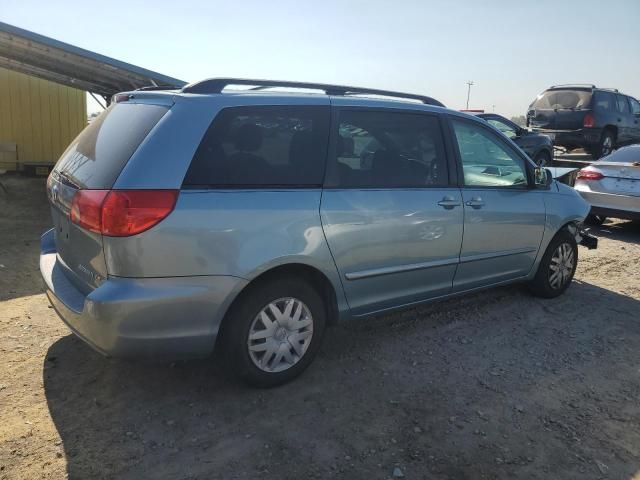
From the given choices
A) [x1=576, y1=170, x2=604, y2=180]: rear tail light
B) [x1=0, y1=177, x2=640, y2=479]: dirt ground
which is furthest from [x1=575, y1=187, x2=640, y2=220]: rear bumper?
[x1=0, y1=177, x2=640, y2=479]: dirt ground

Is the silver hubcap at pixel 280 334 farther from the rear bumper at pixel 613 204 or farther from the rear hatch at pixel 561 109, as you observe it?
the rear hatch at pixel 561 109

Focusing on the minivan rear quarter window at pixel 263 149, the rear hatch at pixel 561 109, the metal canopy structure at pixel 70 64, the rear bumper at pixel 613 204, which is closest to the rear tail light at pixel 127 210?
the minivan rear quarter window at pixel 263 149

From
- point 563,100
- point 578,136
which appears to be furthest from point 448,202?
point 563,100

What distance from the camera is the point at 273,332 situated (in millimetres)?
3205

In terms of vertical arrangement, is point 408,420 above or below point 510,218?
below

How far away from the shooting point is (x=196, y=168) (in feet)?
9.40

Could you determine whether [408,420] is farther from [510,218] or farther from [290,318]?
[510,218]

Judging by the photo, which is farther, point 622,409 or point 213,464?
point 622,409

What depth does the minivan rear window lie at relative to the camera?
2.83 meters

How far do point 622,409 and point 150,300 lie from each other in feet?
9.27

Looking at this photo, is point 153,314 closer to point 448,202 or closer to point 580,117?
point 448,202

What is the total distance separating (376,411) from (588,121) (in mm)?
13137

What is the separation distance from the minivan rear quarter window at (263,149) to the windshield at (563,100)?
12.7 metres

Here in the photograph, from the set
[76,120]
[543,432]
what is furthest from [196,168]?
[76,120]
